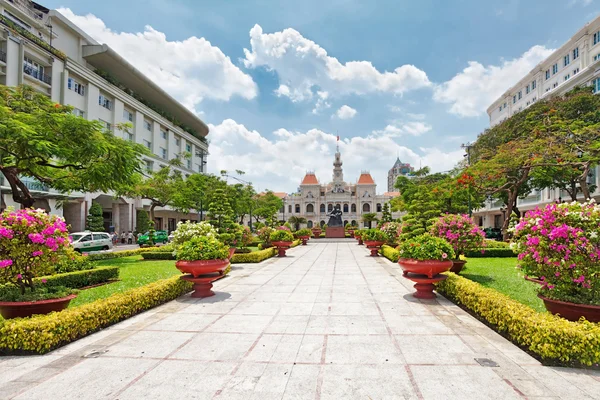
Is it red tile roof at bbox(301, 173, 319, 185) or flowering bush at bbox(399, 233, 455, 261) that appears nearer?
flowering bush at bbox(399, 233, 455, 261)

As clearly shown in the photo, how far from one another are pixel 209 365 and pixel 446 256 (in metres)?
5.20

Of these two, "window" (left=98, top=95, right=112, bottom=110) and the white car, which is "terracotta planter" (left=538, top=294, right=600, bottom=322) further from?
"window" (left=98, top=95, right=112, bottom=110)

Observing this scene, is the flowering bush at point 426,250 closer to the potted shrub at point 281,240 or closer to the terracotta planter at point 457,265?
the terracotta planter at point 457,265

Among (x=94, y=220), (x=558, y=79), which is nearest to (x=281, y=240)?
(x=94, y=220)

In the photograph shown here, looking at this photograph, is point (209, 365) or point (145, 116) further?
point (145, 116)

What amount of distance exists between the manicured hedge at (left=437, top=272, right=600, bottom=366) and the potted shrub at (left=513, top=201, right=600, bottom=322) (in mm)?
350

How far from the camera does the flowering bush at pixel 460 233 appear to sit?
8953 mm

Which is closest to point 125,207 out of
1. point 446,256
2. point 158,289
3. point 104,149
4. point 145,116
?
point 145,116

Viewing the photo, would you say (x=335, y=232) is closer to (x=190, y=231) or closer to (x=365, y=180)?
(x=190, y=231)

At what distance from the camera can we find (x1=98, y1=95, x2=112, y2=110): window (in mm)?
31270

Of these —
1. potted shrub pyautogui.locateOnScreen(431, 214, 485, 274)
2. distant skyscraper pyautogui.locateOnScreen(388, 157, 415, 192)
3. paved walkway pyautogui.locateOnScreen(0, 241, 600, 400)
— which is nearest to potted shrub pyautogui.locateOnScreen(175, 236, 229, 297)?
paved walkway pyautogui.locateOnScreen(0, 241, 600, 400)

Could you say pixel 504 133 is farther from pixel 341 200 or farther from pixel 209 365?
pixel 341 200

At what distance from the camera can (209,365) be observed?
3930mm

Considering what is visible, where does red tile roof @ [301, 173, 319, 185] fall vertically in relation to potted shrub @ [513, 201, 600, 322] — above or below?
above
